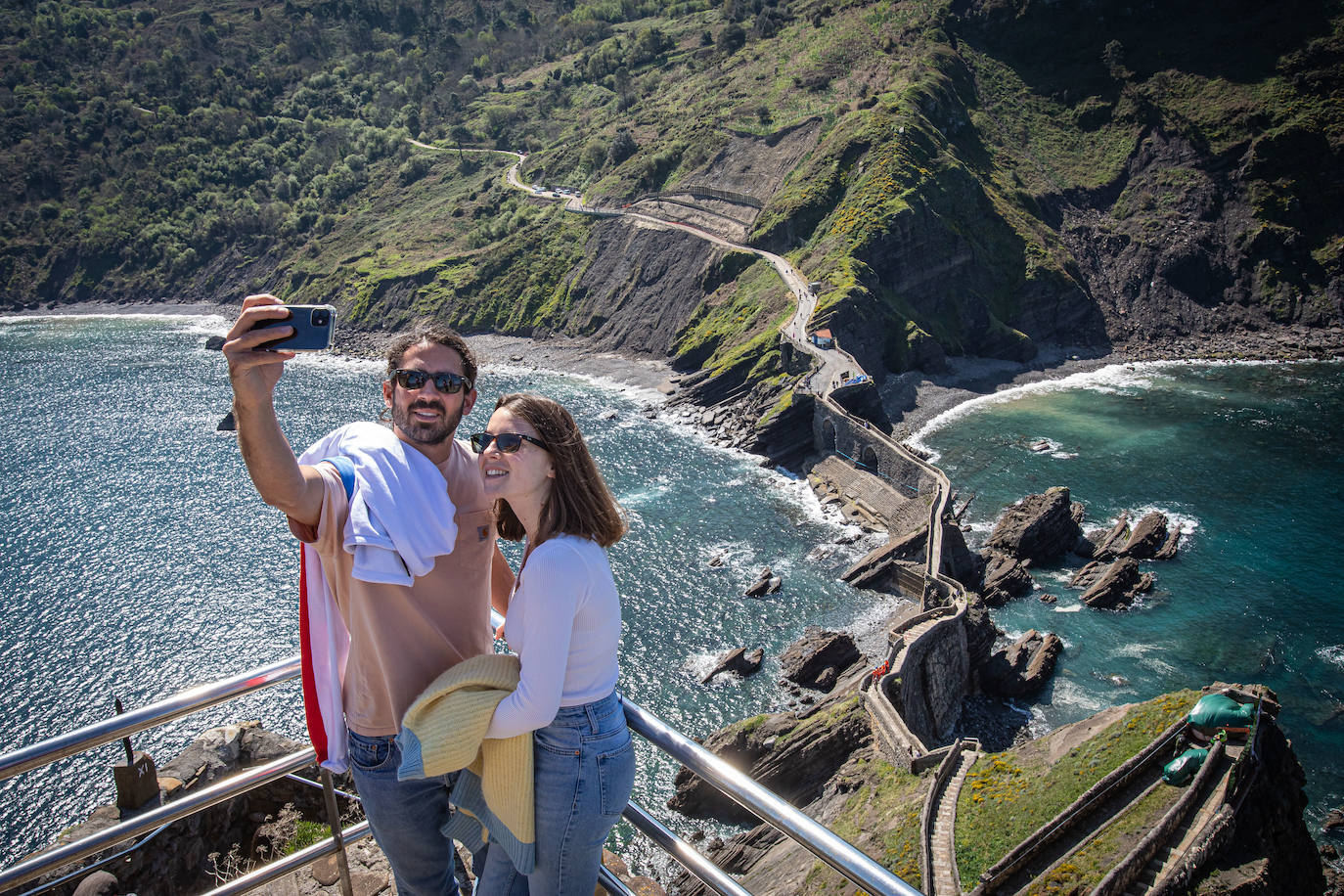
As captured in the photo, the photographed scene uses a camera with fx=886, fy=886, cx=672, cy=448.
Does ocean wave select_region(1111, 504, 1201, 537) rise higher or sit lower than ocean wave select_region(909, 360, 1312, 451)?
lower

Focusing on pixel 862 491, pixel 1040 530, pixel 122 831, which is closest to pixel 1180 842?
pixel 122 831

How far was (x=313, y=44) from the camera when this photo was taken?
186m

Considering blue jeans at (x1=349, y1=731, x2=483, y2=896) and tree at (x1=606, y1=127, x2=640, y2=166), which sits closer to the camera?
blue jeans at (x1=349, y1=731, x2=483, y2=896)

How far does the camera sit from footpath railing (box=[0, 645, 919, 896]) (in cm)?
372

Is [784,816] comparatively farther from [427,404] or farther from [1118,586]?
[1118,586]

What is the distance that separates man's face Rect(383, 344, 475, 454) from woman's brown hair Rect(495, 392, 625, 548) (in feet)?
1.33

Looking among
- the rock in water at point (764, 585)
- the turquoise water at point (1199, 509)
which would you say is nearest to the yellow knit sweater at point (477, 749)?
the turquoise water at point (1199, 509)

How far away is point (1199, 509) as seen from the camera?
51188 millimetres

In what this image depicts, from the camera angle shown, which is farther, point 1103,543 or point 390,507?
point 1103,543

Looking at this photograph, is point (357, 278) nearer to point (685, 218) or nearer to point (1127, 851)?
point (685, 218)

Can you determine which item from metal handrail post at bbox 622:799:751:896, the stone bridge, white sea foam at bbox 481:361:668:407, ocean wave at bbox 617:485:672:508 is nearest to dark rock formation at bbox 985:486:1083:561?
the stone bridge

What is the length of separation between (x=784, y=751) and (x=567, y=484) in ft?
87.7

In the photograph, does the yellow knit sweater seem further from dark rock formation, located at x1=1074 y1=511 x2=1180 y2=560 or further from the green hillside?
the green hillside

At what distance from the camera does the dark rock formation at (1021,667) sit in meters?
34.9
